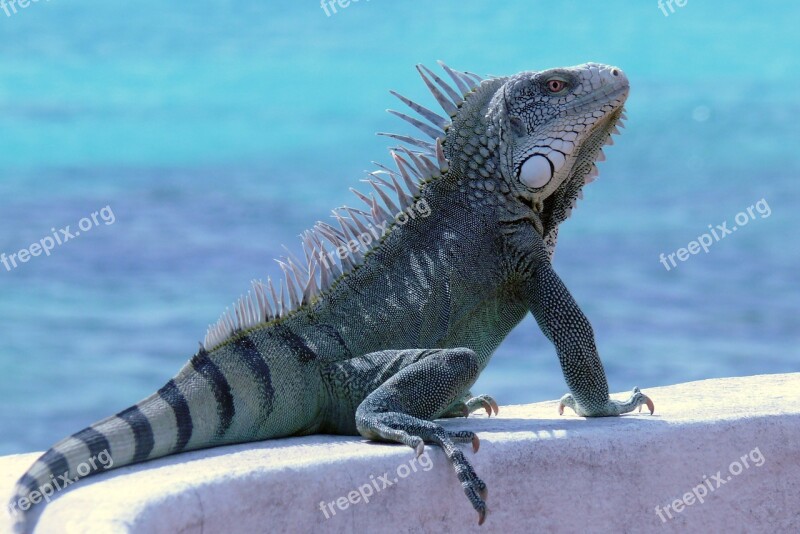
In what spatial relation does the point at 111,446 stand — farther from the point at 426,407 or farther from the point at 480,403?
the point at 480,403

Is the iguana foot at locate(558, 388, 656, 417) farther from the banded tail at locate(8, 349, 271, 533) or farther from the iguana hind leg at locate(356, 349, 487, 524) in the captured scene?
the banded tail at locate(8, 349, 271, 533)

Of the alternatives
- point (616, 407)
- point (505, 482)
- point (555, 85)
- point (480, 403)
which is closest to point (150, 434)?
point (505, 482)

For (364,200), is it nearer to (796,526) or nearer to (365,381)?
(365,381)

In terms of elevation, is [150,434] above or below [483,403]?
above

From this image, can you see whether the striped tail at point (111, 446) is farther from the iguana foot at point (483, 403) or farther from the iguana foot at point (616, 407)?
the iguana foot at point (616, 407)

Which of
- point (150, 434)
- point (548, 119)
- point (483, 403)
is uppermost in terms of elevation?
point (548, 119)

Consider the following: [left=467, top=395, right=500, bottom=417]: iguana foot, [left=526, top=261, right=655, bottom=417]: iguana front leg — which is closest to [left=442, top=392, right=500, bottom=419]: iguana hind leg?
[left=467, top=395, right=500, bottom=417]: iguana foot

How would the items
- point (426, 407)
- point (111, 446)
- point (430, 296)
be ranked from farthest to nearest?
point (430, 296)
point (426, 407)
point (111, 446)

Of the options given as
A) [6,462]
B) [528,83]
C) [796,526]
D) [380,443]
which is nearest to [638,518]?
[796,526]
